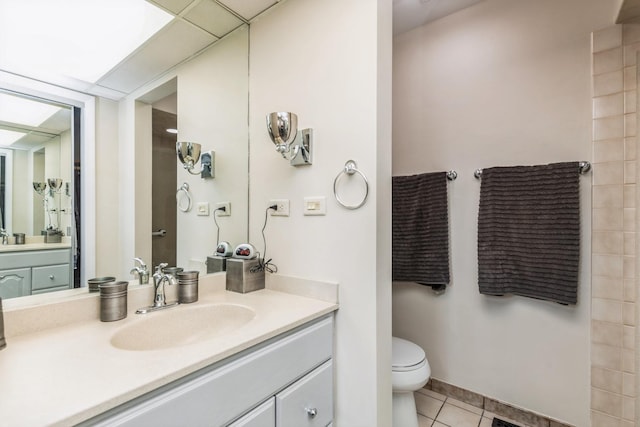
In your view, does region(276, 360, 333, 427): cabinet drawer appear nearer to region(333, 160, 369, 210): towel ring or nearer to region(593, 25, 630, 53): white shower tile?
region(333, 160, 369, 210): towel ring

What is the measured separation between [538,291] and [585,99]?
A: 1.03m

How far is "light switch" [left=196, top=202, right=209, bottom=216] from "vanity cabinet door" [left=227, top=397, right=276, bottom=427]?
1.00 meters

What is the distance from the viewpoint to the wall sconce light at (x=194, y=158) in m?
1.46

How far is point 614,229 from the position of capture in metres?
1.39

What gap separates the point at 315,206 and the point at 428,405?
1.53 m

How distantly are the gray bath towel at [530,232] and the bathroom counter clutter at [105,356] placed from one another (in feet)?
3.49

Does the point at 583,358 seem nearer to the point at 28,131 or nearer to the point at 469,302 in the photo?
the point at 469,302

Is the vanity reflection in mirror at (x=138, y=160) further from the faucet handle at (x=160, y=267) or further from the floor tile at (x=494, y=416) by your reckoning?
the floor tile at (x=494, y=416)

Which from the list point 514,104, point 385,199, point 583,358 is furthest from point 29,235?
point 583,358

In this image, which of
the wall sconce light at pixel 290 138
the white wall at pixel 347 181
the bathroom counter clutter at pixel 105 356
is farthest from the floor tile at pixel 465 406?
the wall sconce light at pixel 290 138

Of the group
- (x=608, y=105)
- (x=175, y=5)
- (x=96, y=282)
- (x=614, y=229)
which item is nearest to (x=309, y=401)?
(x=96, y=282)

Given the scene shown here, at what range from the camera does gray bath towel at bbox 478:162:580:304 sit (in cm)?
148

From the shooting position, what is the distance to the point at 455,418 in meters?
1.70

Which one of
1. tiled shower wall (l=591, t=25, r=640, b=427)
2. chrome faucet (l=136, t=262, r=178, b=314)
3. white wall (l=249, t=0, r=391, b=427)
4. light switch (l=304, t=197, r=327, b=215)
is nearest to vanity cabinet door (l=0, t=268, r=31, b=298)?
chrome faucet (l=136, t=262, r=178, b=314)
